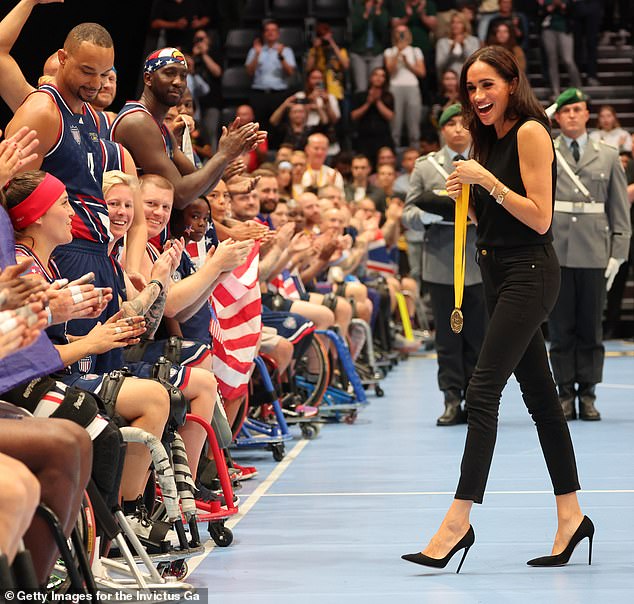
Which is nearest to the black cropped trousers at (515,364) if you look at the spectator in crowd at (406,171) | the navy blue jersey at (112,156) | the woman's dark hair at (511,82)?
the woman's dark hair at (511,82)

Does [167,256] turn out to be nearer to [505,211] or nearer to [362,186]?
[505,211]

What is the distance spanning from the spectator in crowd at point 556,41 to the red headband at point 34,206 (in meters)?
12.0

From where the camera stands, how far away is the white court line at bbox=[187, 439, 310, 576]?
13.1 feet

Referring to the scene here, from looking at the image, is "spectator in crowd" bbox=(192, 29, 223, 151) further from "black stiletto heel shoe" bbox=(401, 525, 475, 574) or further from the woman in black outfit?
"black stiletto heel shoe" bbox=(401, 525, 475, 574)

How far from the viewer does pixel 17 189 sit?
345cm

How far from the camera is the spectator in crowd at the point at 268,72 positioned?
14.1 m

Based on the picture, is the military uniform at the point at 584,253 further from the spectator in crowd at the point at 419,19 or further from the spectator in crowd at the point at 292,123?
the spectator in crowd at the point at 419,19

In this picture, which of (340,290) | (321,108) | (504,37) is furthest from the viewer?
(504,37)

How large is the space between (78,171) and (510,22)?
37.7ft

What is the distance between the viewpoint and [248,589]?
3584 millimetres

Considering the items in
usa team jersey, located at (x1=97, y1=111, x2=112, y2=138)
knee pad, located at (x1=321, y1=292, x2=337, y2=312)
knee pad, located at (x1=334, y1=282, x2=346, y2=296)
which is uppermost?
usa team jersey, located at (x1=97, y1=111, x2=112, y2=138)

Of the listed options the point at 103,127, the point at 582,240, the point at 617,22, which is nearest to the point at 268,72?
the point at 617,22

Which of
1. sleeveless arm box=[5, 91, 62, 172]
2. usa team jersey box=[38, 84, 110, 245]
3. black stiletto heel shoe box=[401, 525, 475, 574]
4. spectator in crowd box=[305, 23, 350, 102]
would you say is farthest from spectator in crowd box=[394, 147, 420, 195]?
black stiletto heel shoe box=[401, 525, 475, 574]

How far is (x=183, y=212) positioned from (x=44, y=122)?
3.49 ft
